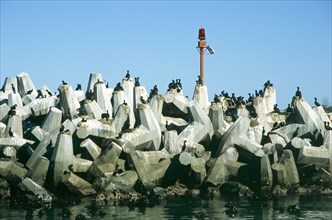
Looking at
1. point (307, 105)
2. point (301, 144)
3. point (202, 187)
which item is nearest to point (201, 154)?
point (202, 187)

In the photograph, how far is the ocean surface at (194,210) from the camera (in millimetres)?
25125

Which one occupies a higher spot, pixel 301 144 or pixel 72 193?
pixel 301 144

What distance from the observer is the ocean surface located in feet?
82.4

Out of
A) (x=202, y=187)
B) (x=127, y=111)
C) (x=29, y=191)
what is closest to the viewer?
(x=29, y=191)

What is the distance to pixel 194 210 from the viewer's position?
26297 millimetres

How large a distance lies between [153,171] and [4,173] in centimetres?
634

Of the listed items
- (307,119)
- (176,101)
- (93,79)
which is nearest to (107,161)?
(176,101)

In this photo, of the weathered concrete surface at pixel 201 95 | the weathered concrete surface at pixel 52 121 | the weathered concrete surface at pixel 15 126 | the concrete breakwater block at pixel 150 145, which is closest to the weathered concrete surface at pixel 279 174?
the concrete breakwater block at pixel 150 145

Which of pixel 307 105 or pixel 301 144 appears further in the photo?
pixel 307 105

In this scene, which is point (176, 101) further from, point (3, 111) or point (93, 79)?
point (3, 111)

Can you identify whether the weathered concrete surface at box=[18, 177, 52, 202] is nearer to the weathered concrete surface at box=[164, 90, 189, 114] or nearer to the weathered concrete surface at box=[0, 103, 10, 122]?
the weathered concrete surface at box=[0, 103, 10, 122]

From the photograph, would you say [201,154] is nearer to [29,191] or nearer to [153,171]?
[153,171]

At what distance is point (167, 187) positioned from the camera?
97.7ft

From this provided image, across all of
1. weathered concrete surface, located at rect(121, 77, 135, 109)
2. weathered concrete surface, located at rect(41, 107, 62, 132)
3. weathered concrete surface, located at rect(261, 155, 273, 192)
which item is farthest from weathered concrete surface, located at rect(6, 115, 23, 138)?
weathered concrete surface, located at rect(261, 155, 273, 192)
